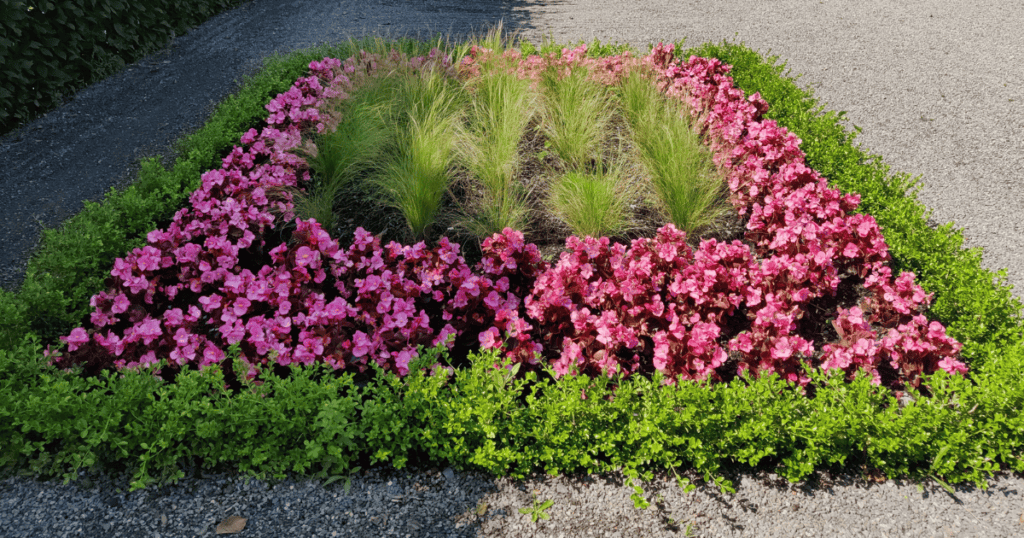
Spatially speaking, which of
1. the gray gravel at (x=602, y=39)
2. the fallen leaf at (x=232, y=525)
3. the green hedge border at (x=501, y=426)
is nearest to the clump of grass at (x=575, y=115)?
the green hedge border at (x=501, y=426)

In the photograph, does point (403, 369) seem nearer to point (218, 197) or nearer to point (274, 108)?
point (218, 197)

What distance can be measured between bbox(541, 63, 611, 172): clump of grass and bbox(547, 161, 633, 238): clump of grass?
1.36 feet

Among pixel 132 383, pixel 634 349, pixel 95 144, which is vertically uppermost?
pixel 132 383

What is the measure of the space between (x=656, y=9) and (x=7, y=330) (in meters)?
8.17

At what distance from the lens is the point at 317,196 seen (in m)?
3.81

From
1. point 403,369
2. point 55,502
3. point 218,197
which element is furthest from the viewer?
point 218,197

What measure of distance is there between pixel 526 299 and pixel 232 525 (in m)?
1.59

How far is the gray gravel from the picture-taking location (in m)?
2.18

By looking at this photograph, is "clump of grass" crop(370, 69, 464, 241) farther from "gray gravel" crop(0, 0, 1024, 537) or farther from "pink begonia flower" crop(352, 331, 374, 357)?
"gray gravel" crop(0, 0, 1024, 537)

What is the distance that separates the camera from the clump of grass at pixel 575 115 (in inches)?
170

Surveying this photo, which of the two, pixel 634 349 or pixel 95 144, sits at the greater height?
pixel 634 349

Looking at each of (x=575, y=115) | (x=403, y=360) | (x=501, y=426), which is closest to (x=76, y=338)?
(x=403, y=360)

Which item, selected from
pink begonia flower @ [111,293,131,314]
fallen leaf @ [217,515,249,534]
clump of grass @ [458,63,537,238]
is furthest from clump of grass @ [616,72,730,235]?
pink begonia flower @ [111,293,131,314]

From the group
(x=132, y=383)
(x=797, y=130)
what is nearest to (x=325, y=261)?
(x=132, y=383)
